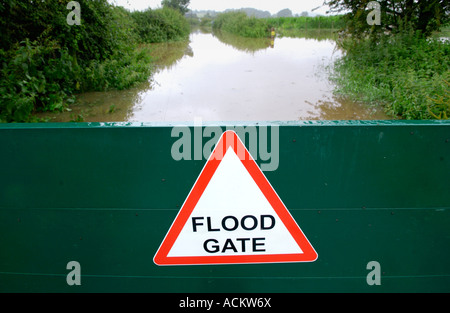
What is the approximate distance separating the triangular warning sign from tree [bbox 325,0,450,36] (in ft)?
31.8

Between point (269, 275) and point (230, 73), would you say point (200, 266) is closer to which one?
point (269, 275)

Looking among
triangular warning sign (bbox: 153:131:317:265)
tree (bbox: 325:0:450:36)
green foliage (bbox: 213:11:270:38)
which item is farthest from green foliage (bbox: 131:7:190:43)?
triangular warning sign (bbox: 153:131:317:265)

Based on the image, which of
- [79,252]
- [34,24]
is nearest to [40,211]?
[79,252]

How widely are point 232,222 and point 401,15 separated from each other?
10.8 metres

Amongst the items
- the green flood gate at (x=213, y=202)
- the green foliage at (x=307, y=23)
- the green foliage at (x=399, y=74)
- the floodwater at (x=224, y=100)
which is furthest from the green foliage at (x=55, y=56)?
the green foliage at (x=307, y=23)

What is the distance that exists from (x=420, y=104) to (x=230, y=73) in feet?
24.8

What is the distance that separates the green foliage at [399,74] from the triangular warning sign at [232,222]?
14.2 feet

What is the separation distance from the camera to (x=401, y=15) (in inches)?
410

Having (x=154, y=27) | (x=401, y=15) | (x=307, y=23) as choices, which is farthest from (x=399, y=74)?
(x=307, y=23)

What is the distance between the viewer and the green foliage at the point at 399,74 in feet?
21.0

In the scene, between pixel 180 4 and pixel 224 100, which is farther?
pixel 180 4

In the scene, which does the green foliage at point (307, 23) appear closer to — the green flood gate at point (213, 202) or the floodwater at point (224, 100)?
the floodwater at point (224, 100)

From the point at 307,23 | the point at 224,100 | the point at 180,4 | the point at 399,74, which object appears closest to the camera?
the point at 399,74

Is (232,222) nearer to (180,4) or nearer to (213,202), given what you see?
(213,202)
